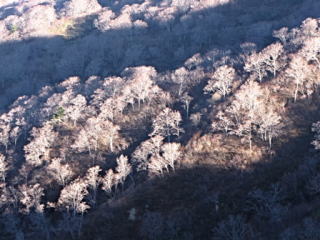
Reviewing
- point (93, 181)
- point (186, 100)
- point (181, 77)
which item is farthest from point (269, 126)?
point (181, 77)

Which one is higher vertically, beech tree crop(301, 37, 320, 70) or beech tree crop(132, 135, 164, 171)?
beech tree crop(301, 37, 320, 70)

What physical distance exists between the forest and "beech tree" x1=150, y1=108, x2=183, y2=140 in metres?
0.41

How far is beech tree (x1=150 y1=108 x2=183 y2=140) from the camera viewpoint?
312 ft

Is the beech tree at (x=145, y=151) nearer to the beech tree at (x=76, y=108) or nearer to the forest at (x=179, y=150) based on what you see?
the forest at (x=179, y=150)

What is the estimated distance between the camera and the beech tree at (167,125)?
9519 cm

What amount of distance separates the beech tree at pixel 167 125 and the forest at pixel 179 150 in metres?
0.41

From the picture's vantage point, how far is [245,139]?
8562 centimetres

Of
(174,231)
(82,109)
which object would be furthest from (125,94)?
(174,231)

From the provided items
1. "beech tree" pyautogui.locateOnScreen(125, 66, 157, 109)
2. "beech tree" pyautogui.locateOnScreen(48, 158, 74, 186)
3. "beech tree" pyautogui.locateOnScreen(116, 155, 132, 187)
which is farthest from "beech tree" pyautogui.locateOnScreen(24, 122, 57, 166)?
"beech tree" pyautogui.locateOnScreen(125, 66, 157, 109)

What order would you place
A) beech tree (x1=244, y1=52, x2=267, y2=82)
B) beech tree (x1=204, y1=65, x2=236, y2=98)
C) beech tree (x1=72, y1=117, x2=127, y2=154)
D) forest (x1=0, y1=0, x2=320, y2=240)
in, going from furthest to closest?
beech tree (x1=244, y1=52, x2=267, y2=82) < beech tree (x1=204, y1=65, x2=236, y2=98) < beech tree (x1=72, y1=117, x2=127, y2=154) < forest (x1=0, y1=0, x2=320, y2=240)

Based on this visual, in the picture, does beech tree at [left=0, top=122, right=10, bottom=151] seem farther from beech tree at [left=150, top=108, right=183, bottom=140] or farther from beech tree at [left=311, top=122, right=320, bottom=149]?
beech tree at [left=311, top=122, right=320, bottom=149]

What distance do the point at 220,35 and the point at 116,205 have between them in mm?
102177

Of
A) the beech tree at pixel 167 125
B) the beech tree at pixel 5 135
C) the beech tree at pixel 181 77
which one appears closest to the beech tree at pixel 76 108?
the beech tree at pixel 5 135

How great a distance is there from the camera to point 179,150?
87.9 m
